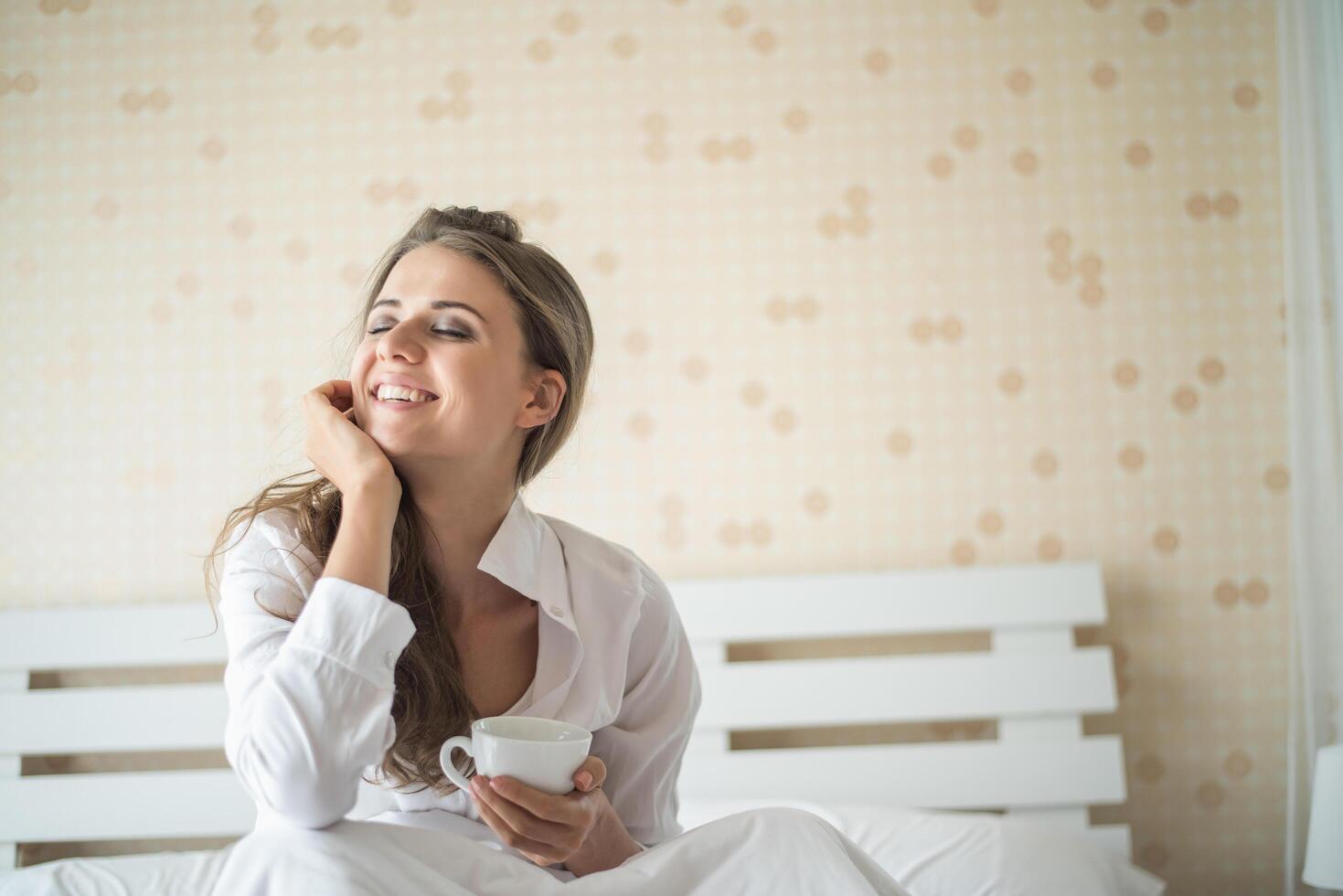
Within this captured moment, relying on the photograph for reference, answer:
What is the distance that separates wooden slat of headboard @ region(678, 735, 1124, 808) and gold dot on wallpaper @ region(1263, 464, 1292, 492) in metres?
0.64

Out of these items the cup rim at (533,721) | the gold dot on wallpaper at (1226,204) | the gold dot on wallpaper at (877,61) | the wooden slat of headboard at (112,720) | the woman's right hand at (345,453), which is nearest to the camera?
the cup rim at (533,721)

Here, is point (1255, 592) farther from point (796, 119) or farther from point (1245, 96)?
point (796, 119)

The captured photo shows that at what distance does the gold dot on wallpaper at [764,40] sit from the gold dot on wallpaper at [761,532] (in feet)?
3.51

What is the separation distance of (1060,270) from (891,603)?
82 cm

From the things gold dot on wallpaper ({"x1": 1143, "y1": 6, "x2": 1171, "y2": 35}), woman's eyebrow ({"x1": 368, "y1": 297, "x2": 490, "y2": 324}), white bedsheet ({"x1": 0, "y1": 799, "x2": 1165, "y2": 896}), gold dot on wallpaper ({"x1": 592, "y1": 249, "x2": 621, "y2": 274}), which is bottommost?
white bedsheet ({"x1": 0, "y1": 799, "x2": 1165, "y2": 896})

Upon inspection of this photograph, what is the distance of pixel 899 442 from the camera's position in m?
2.39

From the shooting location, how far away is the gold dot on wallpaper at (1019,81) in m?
2.44

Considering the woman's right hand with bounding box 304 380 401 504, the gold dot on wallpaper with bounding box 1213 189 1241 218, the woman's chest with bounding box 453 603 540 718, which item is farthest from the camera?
the gold dot on wallpaper with bounding box 1213 189 1241 218

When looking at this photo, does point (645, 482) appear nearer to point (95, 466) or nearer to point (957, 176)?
point (957, 176)

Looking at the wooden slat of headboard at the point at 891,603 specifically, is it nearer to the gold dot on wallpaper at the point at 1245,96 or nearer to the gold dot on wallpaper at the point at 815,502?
the gold dot on wallpaper at the point at 815,502

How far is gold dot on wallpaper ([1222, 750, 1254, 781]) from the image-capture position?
2285mm

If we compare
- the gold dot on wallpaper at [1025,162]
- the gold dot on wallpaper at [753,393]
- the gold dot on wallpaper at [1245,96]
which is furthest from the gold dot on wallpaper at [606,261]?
the gold dot on wallpaper at [1245,96]

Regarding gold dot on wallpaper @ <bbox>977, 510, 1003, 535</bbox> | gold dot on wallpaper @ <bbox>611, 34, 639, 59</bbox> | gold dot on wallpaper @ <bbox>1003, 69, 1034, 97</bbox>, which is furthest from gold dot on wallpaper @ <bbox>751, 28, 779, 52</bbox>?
gold dot on wallpaper @ <bbox>977, 510, 1003, 535</bbox>

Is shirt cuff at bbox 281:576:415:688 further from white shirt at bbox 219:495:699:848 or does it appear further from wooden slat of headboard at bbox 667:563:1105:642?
wooden slat of headboard at bbox 667:563:1105:642
